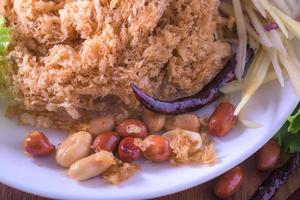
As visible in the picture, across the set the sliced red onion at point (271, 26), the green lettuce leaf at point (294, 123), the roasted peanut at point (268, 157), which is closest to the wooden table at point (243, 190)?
the roasted peanut at point (268, 157)

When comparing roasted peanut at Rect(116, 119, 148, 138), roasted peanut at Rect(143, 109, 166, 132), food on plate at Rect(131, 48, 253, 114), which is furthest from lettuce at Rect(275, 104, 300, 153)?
roasted peanut at Rect(116, 119, 148, 138)

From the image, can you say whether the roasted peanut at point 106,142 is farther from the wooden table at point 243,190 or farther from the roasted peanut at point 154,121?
the wooden table at point 243,190

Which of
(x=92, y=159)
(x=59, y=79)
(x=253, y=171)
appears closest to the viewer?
(x=92, y=159)

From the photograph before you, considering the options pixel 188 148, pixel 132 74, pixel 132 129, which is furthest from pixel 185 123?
pixel 132 74

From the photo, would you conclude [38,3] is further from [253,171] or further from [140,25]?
[253,171]

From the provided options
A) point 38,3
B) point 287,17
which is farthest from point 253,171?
point 38,3

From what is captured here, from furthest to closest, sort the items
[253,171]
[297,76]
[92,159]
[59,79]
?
[253,171] → [297,76] → [59,79] → [92,159]
